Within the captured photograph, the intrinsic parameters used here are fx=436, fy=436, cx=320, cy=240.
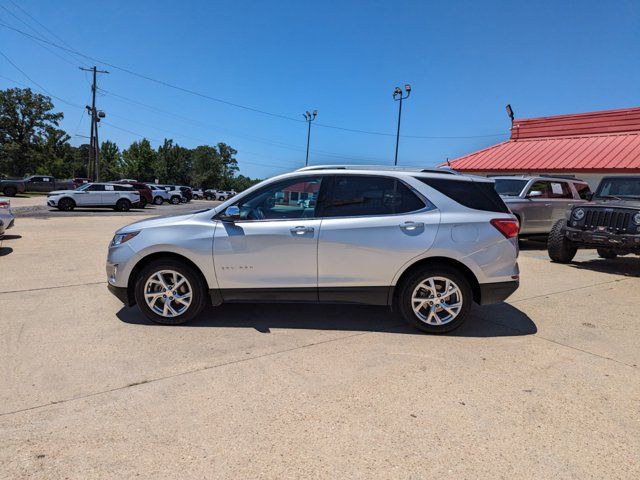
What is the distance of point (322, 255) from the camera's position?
445 centimetres

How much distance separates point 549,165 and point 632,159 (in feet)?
9.70

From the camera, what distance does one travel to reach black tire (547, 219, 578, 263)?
28.9 feet

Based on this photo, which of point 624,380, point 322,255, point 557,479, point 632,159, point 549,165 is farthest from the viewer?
point 549,165

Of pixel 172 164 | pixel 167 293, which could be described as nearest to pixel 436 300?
pixel 167 293

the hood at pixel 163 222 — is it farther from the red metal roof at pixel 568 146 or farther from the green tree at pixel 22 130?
the green tree at pixel 22 130

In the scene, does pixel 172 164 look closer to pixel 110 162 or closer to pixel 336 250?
pixel 110 162

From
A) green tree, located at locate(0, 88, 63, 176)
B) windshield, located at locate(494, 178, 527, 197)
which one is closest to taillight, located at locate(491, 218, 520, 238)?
windshield, located at locate(494, 178, 527, 197)

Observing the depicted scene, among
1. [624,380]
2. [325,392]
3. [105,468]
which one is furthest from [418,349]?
[105,468]

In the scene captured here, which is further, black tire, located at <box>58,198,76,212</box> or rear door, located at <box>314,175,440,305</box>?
black tire, located at <box>58,198,76,212</box>

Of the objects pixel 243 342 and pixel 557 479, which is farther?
pixel 243 342

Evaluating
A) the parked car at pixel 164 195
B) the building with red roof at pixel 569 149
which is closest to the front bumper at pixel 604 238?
the building with red roof at pixel 569 149

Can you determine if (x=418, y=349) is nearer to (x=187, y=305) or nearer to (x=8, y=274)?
(x=187, y=305)

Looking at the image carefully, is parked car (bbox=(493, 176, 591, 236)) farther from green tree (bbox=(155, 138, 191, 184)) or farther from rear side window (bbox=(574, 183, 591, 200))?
green tree (bbox=(155, 138, 191, 184))

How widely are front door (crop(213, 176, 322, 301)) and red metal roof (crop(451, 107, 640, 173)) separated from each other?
52.6 ft
